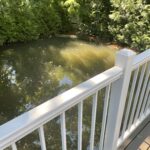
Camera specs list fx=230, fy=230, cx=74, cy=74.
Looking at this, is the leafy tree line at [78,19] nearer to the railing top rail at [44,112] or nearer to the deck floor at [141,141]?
the deck floor at [141,141]

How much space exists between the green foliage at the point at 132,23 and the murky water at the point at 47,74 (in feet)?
2.35

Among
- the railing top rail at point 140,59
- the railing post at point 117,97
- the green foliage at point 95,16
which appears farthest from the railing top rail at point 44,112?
the green foliage at point 95,16

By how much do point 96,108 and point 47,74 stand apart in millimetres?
4611

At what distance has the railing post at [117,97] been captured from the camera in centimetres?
135

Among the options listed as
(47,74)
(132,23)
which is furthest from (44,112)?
(132,23)

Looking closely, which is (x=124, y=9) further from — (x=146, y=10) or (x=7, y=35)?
(x=7, y=35)

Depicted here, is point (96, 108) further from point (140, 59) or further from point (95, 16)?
point (95, 16)

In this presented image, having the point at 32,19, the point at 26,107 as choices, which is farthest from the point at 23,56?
the point at 26,107

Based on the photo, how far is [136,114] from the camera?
202 cm

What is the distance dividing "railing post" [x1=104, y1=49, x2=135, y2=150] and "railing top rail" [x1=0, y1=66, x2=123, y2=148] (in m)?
0.15

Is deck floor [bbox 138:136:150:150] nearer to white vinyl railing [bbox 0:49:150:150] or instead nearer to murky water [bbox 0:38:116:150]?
white vinyl railing [bbox 0:49:150:150]

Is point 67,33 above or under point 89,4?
under

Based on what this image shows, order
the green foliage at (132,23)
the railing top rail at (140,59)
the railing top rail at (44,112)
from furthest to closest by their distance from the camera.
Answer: the green foliage at (132,23), the railing top rail at (140,59), the railing top rail at (44,112)

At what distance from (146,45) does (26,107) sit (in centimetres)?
427
